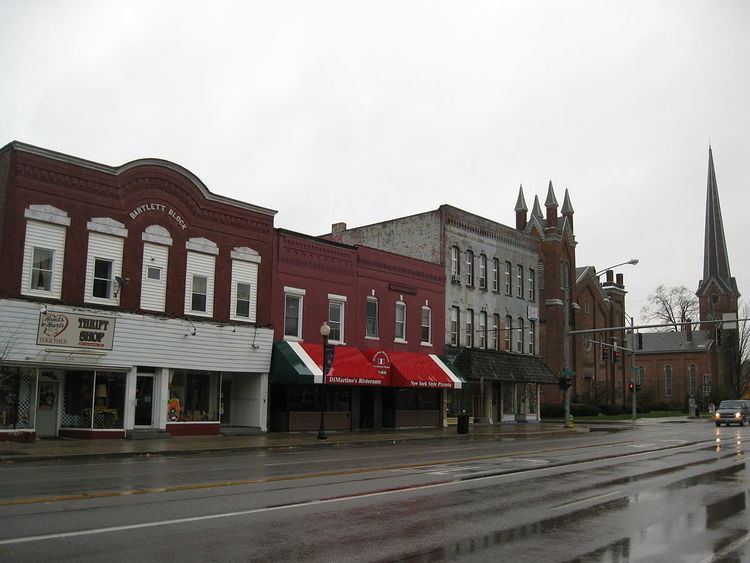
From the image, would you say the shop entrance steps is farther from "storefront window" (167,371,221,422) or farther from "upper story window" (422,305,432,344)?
"upper story window" (422,305,432,344)

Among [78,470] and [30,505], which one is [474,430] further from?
[30,505]

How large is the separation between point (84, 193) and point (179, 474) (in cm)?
1353

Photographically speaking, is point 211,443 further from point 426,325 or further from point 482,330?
point 482,330

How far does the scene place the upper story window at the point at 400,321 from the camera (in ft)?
124

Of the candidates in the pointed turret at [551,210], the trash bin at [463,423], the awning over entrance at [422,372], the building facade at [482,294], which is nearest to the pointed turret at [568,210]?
the pointed turret at [551,210]

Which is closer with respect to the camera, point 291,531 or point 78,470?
point 291,531

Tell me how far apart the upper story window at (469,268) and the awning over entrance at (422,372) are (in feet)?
20.0

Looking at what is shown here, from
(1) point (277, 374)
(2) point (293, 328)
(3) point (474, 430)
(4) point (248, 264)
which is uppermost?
(4) point (248, 264)

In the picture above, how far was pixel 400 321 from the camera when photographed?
3803 cm

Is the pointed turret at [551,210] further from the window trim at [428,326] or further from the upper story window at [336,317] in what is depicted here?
the upper story window at [336,317]

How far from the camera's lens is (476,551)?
328 inches

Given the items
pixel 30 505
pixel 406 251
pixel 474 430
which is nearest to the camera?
pixel 30 505

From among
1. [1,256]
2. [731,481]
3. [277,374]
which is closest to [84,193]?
[1,256]

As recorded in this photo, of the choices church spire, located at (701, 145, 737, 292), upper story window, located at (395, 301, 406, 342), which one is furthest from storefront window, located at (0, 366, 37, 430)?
church spire, located at (701, 145, 737, 292)
